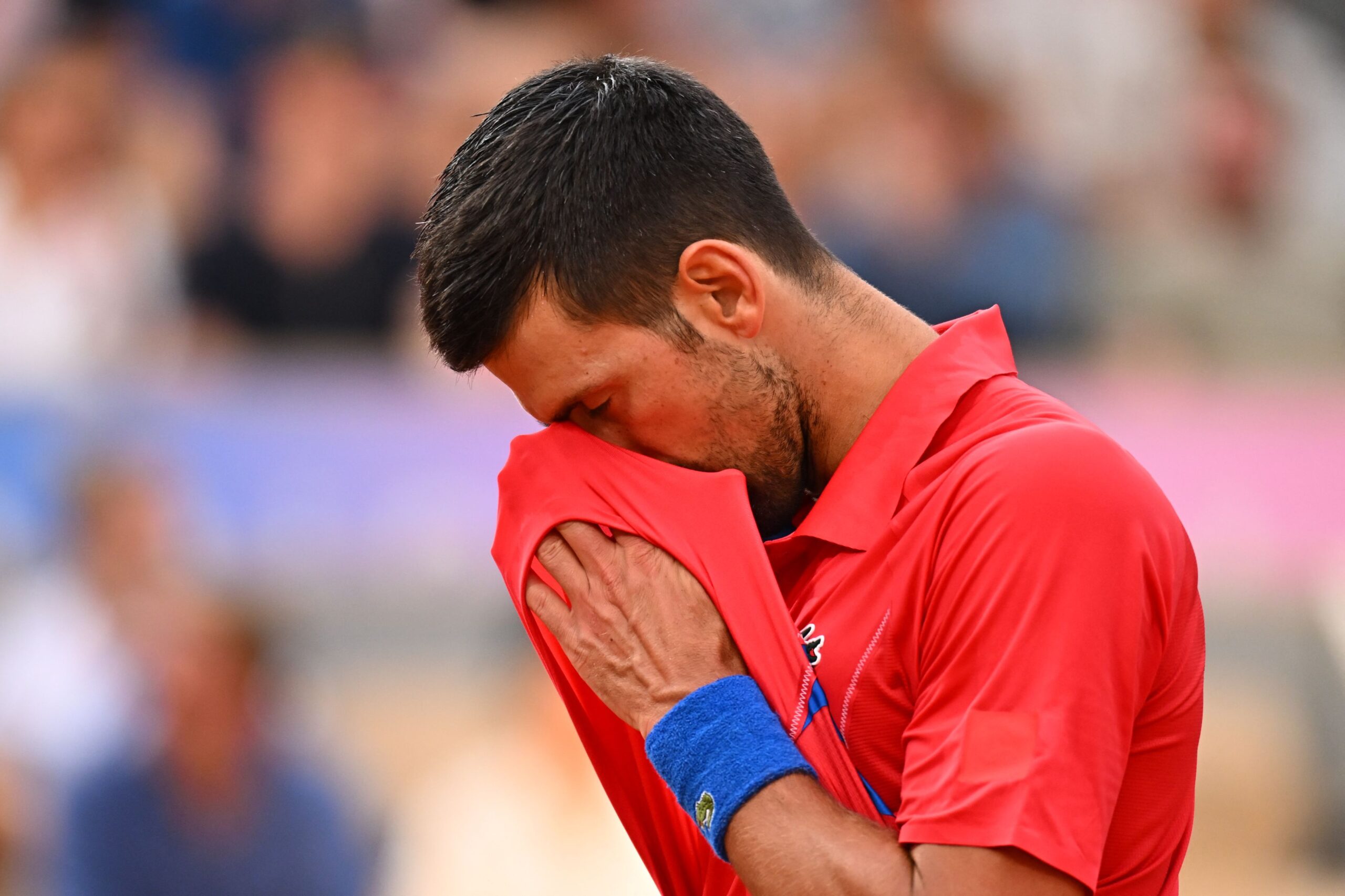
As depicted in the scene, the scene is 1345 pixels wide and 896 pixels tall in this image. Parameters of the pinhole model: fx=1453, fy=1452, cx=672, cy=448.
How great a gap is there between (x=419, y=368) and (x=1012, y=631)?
339 centimetres

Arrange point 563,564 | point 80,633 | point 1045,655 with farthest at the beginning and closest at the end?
point 80,633 → point 563,564 → point 1045,655

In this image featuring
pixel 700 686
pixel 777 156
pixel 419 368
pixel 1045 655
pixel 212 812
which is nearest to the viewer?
pixel 1045 655

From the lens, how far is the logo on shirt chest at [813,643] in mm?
1336

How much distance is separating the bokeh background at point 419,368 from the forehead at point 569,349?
8.07 ft

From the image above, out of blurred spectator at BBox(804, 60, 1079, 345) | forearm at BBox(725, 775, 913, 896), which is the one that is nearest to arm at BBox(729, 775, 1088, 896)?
forearm at BBox(725, 775, 913, 896)

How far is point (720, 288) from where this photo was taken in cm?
140

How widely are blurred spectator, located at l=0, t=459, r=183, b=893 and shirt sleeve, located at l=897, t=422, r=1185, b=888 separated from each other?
3.23 meters

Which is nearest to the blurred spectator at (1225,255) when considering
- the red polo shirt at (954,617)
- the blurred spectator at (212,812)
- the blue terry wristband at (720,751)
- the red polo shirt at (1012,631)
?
the blurred spectator at (212,812)

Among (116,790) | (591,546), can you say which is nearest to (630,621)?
(591,546)

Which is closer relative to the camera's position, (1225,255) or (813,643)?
(813,643)

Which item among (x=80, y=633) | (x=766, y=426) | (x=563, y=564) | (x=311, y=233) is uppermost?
(x=311, y=233)

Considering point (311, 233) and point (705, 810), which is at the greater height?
point (311, 233)

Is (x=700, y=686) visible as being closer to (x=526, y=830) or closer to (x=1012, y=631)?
(x=1012, y=631)

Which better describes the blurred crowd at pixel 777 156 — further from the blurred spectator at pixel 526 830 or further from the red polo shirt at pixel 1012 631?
the red polo shirt at pixel 1012 631
